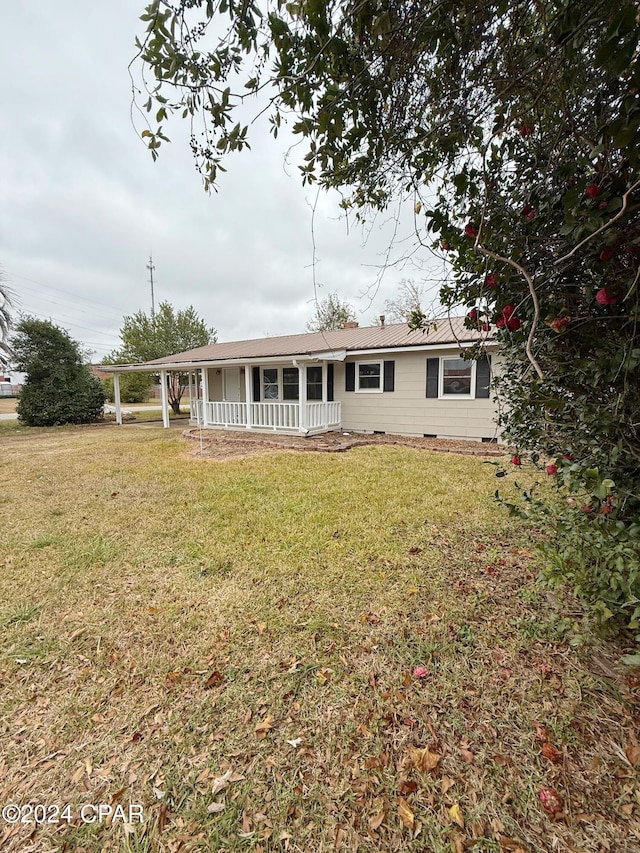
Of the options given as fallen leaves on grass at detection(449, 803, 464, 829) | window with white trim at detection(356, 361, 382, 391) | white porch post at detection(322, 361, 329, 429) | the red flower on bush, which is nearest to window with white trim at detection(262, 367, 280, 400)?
white porch post at detection(322, 361, 329, 429)

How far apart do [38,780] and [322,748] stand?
124cm

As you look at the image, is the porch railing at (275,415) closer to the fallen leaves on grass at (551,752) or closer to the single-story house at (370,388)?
the single-story house at (370,388)

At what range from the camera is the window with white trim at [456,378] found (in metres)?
9.52

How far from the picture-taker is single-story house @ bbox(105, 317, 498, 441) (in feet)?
31.7

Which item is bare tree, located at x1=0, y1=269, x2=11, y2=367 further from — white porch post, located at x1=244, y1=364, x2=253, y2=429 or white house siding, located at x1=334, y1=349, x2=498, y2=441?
white house siding, located at x1=334, y1=349, x2=498, y2=441

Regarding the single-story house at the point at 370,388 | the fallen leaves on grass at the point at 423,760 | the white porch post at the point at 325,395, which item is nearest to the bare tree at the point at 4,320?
the single-story house at the point at 370,388

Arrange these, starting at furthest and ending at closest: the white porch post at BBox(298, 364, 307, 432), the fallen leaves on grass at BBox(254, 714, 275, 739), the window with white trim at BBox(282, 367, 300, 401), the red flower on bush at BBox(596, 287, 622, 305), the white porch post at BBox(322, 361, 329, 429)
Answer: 1. the window with white trim at BBox(282, 367, 300, 401)
2. the white porch post at BBox(322, 361, 329, 429)
3. the white porch post at BBox(298, 364, 307, 432)
4. the fallen leaves on grass at BBox(254, 714, 275, 739)
5. the red flower on bush at BBox(596, 287, 622, 305)

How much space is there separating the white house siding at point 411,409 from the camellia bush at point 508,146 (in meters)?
7.97

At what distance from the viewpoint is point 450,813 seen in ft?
4.44

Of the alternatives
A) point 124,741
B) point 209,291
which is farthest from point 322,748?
point 209,291

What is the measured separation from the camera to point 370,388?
11211 mm

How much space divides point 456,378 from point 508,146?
8.27 meters

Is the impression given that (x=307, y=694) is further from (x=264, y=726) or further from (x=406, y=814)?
(x=406, y=814)

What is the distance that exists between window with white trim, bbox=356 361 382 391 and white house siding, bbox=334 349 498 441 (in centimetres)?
17
